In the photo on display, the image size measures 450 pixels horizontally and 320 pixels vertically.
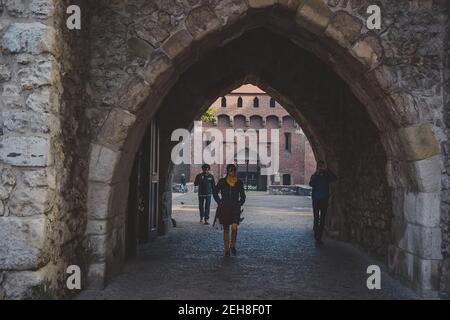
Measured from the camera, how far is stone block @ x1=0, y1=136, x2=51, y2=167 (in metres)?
3.49

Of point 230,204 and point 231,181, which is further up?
point 231,181

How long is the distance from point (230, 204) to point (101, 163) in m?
2.45

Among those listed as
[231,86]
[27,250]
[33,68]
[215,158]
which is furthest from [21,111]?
[215,158]

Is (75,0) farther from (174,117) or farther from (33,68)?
(174,117)

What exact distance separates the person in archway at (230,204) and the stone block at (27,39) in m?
3.37

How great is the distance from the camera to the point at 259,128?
112 feet

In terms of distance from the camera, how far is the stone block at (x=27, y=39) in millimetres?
3533

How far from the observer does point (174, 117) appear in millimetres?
9188

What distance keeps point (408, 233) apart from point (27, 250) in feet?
11.3

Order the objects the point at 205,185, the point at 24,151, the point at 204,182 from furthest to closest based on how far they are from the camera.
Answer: the point at 205,185 < the point at 204,182 < the point at 24,151

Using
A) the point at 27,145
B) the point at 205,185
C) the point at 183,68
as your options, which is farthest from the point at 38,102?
the point at 205,185

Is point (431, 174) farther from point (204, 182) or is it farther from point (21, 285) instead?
point (204, 182)

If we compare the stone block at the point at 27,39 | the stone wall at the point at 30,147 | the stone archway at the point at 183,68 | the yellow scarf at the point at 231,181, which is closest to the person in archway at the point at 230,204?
the yellow scarf at the point at 231,181

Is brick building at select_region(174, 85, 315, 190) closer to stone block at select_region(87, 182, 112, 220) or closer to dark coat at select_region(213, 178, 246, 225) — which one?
dark coat at select_region(213, 178, 246, 225)
